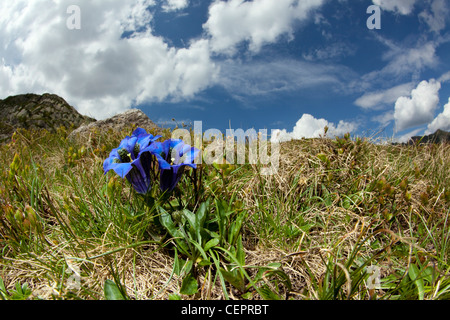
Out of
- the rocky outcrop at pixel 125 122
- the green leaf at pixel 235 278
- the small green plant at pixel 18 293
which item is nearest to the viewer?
the green leaf at pixel 235 278

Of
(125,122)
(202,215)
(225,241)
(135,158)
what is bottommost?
(225,241)

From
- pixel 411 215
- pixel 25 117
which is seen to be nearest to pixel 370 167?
pixel 411 215

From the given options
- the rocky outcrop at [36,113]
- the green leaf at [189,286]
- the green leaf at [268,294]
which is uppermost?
the rocky outcrop at [36,113]

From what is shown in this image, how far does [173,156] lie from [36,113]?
31.4 ft

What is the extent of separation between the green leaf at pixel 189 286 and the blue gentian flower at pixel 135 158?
0.73 metres

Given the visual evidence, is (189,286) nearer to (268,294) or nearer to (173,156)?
(268,294)

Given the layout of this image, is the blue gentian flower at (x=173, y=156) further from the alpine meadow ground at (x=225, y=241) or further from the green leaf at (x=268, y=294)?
the green leaf at (x=268, y=294)

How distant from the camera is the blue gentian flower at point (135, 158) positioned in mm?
2143

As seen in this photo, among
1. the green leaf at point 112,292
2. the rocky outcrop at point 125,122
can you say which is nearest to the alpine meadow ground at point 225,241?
the green leaf at point 112,292

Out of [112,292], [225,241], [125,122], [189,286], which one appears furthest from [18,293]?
[125,122]

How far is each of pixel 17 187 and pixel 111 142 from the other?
205 cm

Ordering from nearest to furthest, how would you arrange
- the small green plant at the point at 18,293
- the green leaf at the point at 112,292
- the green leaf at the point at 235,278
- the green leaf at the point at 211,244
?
the green leaf at the point at 112,292
the green leaf at the point at 235,278
the small green plant at the point at 18,293
the green leaf at the point at 211,244

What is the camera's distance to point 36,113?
9805mm

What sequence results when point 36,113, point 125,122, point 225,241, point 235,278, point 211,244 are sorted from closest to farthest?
point 235,278
point 211,244
point 225,241
point 125,122
point 36,113
